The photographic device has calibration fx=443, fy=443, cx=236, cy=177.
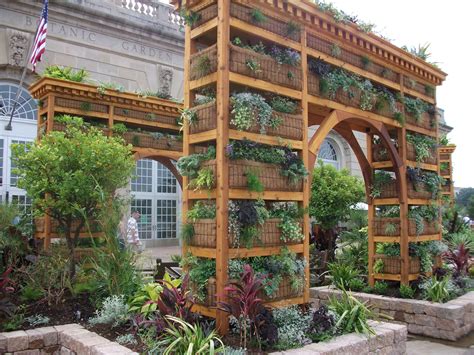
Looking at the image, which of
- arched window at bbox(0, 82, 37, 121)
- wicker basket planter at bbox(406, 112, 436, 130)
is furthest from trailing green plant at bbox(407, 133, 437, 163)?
arched window at bbox(0, 82, 37, 121)

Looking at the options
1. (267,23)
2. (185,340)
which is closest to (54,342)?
(185,340)

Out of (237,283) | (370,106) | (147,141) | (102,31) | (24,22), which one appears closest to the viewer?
(237,283)

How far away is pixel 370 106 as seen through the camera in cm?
753

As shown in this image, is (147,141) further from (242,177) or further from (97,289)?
(242,177)

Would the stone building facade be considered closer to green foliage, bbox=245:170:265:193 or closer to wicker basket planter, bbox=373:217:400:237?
wicker basket planter, bbox=373:217:400:237

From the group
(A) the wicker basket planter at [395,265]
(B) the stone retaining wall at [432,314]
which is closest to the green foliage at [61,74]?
(B) the stone retaining wall at [432,314]

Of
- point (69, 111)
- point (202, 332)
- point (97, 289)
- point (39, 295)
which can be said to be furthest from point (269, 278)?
point (69, 111)

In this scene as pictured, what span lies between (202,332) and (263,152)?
2.23 m

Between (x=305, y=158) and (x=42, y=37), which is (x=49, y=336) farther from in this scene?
(x=42, y=37)

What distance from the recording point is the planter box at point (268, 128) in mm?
5301

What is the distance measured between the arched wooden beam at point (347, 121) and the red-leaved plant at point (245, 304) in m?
2.12

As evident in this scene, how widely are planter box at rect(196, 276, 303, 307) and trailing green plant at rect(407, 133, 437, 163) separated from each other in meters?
4.47

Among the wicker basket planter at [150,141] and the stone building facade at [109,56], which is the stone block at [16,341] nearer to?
the wicker basket planter at [150,141]

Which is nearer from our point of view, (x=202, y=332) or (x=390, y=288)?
(x=202, y=332)
